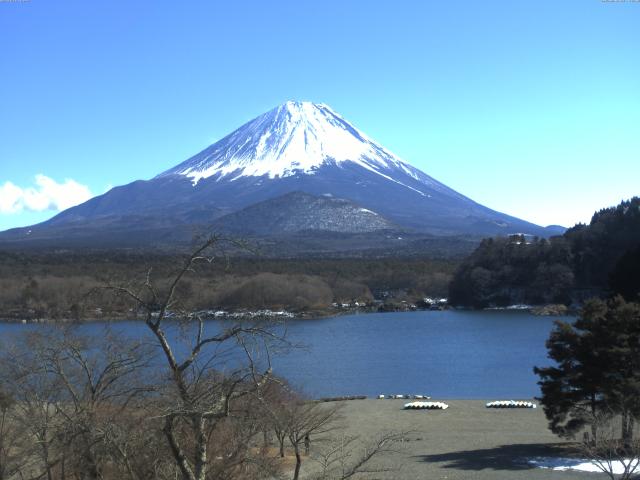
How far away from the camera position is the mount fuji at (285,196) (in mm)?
108625

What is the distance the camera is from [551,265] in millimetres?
54062

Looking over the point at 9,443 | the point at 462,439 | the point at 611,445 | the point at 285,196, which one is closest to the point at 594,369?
the point at 611,445

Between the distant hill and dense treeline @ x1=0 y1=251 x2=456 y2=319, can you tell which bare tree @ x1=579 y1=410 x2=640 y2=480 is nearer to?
dense treeline @ x1=0 y1=251 x2=456 y2=319

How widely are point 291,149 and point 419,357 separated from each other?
4567 inches

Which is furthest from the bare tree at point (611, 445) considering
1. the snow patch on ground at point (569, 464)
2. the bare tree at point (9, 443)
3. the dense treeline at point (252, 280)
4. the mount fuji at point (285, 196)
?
the mount fuji at point (285, 196)

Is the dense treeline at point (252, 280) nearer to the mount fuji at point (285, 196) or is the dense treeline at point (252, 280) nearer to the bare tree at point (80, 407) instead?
the mount fuji at point (285, 196)

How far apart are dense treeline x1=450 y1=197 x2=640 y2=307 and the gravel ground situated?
110 feet

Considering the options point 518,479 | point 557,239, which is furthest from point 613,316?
point 557,239

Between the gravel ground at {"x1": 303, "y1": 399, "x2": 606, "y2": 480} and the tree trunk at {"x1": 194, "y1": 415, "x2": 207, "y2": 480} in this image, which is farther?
the gravel ground at {"x1": 303, "y1": 399, "x2": 606, "y2": 480}

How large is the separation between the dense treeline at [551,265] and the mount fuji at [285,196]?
43275 mm

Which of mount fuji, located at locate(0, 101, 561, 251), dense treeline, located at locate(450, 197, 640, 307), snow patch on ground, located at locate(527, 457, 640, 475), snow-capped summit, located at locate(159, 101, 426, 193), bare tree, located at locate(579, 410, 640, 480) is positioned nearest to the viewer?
bare tree, located at locate(579, 410, 640, 480)

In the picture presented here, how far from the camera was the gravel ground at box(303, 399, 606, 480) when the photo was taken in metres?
11.9

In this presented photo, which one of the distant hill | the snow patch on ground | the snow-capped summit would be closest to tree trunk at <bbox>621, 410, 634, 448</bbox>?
the snow patch on ground

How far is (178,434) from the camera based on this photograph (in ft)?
20.2
